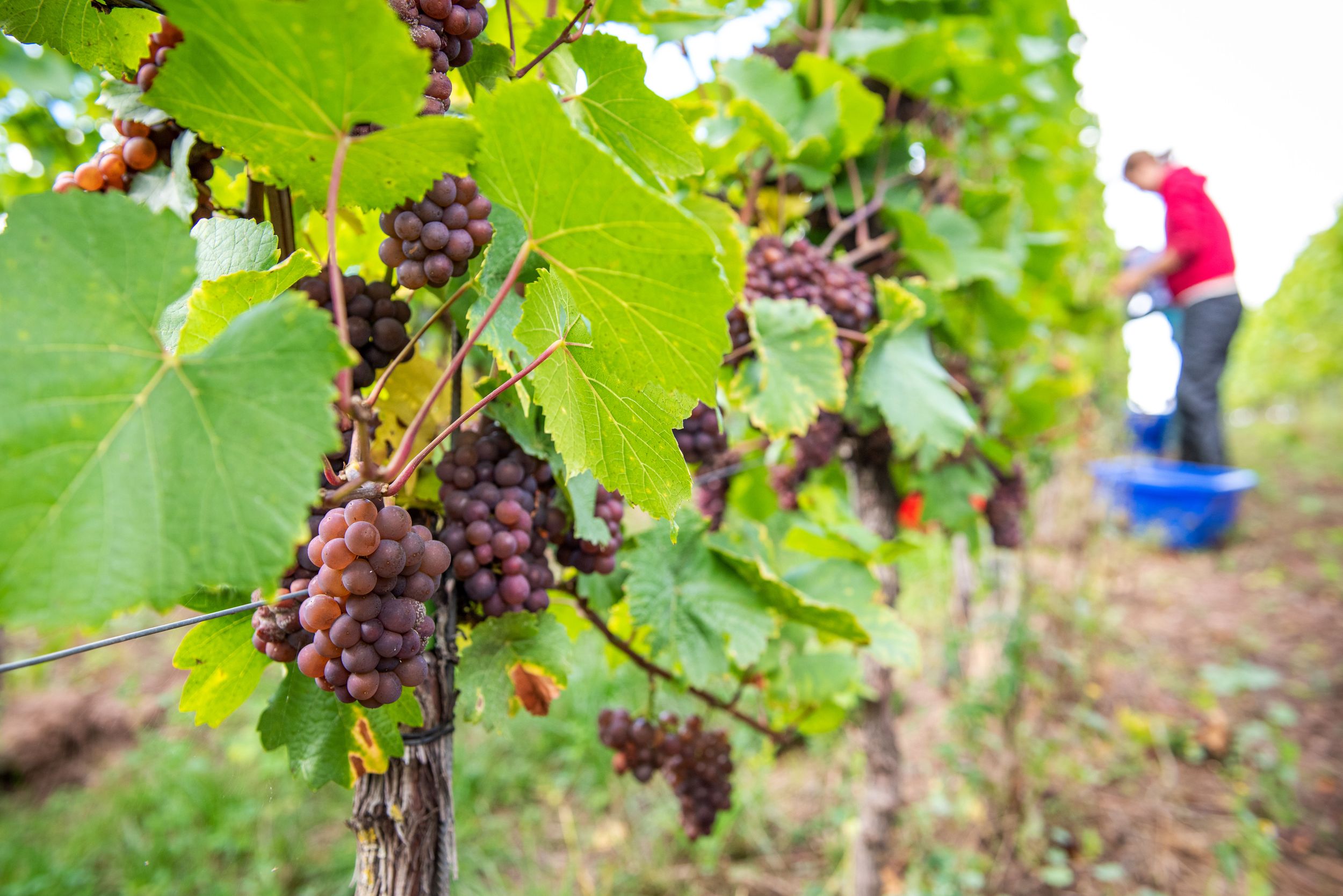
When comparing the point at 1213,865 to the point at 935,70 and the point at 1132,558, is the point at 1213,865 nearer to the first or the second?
the point at 935,70

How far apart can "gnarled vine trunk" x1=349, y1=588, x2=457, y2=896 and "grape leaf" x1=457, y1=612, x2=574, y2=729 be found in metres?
0.03

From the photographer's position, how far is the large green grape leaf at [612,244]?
45 centimetres

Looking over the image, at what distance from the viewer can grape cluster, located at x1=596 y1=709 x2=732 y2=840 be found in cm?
115

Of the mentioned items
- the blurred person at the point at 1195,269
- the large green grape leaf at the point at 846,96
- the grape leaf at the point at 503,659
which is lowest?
the grape leaf at the point at 503,659

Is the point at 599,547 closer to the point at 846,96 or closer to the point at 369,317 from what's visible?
the point at 369,317

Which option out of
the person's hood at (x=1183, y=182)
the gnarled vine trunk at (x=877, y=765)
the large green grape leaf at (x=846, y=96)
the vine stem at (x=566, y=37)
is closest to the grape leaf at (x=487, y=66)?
the vine stem at (x=566, y=37)

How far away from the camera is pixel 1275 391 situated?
45.9 feet

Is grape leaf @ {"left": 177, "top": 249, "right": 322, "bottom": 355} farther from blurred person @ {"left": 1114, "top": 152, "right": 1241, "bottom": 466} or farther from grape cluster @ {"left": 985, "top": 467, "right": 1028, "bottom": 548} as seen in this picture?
blurred person @ {"left": 1114, "top": 152, "right": 1241, "bottom": 466}

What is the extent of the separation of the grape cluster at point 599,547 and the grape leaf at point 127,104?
0.55m

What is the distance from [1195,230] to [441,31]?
5.13 metres

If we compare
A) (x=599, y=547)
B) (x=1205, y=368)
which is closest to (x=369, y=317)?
(x=599, y=547)

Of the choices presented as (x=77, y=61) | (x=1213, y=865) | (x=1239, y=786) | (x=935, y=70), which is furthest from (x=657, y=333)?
(x=1239, y=786)

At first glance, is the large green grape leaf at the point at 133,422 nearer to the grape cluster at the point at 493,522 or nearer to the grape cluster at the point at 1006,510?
the grape cluster at the point at 493,522

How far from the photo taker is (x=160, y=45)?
21.8 inches
